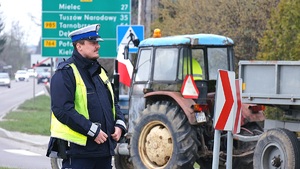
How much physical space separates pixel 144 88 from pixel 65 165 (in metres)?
7.03

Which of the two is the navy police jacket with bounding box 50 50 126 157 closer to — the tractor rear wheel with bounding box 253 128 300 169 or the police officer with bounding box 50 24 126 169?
the police officer with bounding box 50 24 126 169

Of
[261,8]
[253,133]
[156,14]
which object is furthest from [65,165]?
[156,14]

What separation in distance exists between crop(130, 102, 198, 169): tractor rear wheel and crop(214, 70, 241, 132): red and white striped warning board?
2.78 m

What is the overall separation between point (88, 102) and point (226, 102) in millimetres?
3399

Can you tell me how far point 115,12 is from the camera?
20922 millimetres

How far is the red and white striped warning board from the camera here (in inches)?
387

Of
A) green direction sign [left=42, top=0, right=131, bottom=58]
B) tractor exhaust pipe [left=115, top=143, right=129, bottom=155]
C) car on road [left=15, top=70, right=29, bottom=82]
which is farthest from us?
car on road [left=15, top=70, right=29, bottom=82]

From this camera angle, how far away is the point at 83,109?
6.81 metres

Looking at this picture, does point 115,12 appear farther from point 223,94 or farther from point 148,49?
point 223,94

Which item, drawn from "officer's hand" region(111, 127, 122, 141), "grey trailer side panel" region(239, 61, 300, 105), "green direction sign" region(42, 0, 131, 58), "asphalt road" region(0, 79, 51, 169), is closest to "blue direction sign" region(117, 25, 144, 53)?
"green direction sign" region(42, 0, 131, 58)

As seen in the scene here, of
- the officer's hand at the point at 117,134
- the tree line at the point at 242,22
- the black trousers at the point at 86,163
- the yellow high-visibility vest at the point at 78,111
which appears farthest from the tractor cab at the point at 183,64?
the yellow high-visibility vest at the point at 78,111

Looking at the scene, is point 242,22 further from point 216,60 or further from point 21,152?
point 216,60

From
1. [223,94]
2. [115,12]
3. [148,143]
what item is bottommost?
[148,143]

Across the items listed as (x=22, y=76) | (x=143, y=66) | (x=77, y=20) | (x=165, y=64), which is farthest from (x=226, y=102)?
(x=22, y=76)
